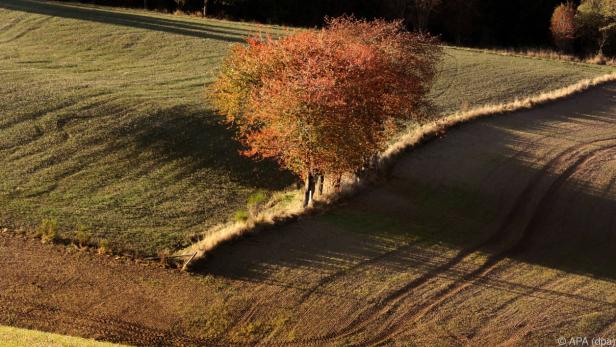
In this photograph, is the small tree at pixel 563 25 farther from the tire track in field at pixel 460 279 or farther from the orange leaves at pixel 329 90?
the orange leaves at pixel 329 90

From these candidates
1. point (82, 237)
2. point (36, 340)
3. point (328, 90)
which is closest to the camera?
point (36, 340)

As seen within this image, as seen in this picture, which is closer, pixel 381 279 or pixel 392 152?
pixel 381 279

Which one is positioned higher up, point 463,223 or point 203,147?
point 203,147

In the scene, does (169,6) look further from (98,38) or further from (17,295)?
(17,295)

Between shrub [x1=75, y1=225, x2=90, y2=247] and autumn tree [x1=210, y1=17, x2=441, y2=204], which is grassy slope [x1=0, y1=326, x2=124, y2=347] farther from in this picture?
autumn tree [x1=210, y1=17, x2=441, y2=204]

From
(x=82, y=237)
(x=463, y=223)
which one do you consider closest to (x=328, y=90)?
(x=463, y=223)

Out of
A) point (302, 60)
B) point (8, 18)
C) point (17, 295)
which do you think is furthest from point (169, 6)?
point (17, 295)

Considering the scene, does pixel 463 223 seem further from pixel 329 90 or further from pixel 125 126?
pixel 125 126

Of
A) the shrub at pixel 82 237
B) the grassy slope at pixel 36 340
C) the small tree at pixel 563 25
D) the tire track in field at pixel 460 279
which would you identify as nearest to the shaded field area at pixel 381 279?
the tire track in field at pixel 460 279
